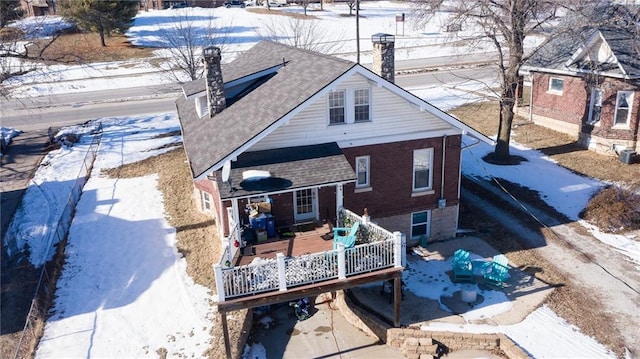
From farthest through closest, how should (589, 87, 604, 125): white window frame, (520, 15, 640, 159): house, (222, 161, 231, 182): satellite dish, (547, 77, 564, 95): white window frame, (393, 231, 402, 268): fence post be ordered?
(547, 77, 564, 95): white window frame
(589, 87, 604, 125): white window frame
(520, 15, 640, 159): house
(222, 161, 231, 182): satellite dish
(393, 231, 402, 268): fence post

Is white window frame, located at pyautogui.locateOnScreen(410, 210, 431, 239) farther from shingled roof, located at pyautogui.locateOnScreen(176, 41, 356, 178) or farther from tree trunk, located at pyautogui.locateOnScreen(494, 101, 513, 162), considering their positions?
tree trunk, located at pyautogui.locateOnScreen(494, 101, 513, 162)

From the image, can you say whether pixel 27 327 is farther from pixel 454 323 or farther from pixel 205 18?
pixel 205 18

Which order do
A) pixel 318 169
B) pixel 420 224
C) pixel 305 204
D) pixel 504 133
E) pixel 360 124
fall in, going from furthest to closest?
pixel 504 133, pixel 420 224, pixel 305 204, pixel 360 124, pixel 318 169

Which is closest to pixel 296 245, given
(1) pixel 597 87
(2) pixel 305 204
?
(2) pixel 305 204

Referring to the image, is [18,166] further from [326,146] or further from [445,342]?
[445,342]

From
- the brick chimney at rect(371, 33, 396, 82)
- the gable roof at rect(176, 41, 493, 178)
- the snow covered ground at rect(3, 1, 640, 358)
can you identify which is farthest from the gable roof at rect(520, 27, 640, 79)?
the gable roof at rect(176, 41, 493, 178)

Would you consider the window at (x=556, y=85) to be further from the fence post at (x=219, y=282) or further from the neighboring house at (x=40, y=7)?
the neighboring house at (x=40, y=7)

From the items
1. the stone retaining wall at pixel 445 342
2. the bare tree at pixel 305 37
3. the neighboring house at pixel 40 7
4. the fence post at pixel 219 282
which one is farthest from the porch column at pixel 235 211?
the neighboring house at pixel 40 7
